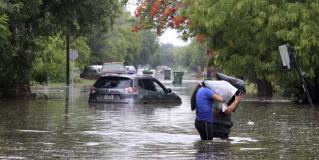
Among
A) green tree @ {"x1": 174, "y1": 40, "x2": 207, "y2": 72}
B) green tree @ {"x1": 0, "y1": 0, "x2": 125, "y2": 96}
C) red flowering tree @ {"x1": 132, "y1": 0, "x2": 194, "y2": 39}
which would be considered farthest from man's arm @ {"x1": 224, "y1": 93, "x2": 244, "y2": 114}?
green tree @ {"x1": 174, "y1": 40, "x2": 207, "y2": 72}

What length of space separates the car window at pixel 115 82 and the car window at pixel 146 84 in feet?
2.12

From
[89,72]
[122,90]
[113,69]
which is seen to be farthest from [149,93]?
[89,72]

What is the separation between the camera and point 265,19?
98.8 ft

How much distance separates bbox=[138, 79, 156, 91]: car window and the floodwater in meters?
3.69

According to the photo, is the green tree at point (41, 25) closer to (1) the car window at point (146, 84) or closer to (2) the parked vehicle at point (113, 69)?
(1) the car window at point (146, 84)

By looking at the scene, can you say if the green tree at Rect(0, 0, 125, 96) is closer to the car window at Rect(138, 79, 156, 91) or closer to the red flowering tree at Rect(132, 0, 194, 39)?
the car window at Rect(138, 79, 156, 91)

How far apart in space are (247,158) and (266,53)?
19.0 metres

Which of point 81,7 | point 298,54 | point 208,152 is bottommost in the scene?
point 208,152

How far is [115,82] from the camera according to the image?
28891 millimetres

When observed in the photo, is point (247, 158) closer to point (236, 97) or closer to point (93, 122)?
point (236, 97)

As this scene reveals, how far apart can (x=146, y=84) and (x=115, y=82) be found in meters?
1.52

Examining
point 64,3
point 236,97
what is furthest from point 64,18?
point 236,97

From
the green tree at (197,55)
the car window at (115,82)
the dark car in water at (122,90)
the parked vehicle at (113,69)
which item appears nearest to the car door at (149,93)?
the dark car in water at (122,90)

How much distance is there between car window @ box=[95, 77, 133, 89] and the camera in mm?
28703
